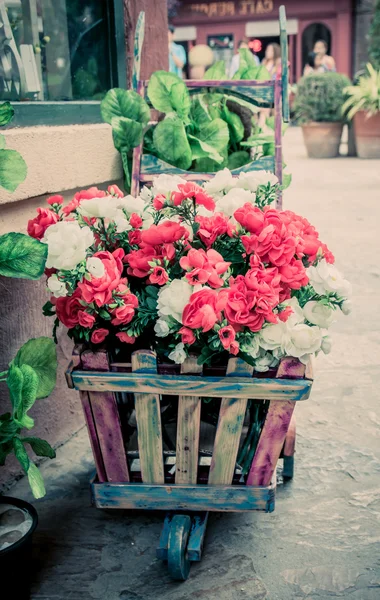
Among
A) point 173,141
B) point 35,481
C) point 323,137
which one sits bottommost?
point 323,137

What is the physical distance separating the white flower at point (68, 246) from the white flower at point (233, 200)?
0.37m

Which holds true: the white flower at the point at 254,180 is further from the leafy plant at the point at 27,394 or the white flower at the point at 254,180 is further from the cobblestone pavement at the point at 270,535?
the cobblestone pavement at the point at 270,535

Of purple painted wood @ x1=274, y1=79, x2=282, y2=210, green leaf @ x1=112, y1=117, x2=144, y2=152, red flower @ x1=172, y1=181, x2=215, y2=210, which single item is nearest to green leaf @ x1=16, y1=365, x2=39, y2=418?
red flower @ x1=172, y1=181, x2=215, y2=210

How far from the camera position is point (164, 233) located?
1.61 meters

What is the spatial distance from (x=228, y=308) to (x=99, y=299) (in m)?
0.30

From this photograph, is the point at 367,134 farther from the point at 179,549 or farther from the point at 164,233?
the point at 179,549

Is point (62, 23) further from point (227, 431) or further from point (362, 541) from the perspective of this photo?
A: point (362, 541)

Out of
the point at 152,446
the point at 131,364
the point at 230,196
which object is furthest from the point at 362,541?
the point at 230,196

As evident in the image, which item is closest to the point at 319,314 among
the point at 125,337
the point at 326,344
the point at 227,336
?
the point at 326,344

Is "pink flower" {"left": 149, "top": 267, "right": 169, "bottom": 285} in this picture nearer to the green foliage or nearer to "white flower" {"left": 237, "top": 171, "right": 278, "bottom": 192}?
"white flower" {"left": 237, "top": 171, "right": 278, "bottom": 192}

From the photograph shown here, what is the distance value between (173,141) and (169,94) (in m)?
0.19

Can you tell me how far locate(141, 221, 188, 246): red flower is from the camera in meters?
1.62

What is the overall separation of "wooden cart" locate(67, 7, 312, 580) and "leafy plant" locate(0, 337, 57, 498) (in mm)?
68

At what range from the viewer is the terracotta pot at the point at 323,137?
36.7 feet
